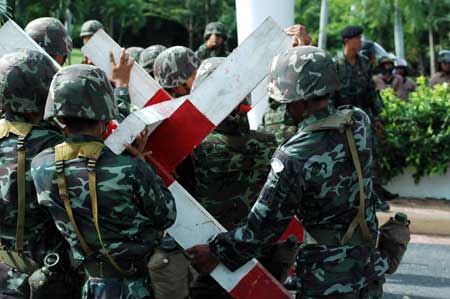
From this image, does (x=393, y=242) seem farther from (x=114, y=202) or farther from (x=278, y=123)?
(x=278, y=123)

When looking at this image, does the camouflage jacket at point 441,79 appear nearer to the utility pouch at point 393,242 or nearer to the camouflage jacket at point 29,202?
the utility pouch at point 393,242

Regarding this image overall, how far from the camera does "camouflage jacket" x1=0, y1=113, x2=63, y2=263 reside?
3555 mm

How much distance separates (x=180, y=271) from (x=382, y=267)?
38.9 inches

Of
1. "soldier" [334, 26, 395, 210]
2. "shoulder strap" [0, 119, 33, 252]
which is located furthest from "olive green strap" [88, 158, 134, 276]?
"soldier" [334, 26, 395, 210]

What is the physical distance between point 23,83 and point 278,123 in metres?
2.37

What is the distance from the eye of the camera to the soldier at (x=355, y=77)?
858 cm

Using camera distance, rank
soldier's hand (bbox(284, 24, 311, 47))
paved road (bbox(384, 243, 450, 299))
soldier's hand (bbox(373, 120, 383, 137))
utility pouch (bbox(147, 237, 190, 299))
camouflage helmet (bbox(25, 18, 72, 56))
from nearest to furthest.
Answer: utility pouch (bbox(147, 237, 190, 299)) → soldier's hand (bbox(284, 24, 311, 47)) → camouflage helmet (bbox(25, 18, 72, 56)) → paved road (bbox(384, 243, 450, 299)) → soldier's hand (bbox(373, 120, 383, 137))

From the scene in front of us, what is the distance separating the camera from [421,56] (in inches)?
1158

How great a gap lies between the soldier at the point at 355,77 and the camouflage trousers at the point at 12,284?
5405 millimetres

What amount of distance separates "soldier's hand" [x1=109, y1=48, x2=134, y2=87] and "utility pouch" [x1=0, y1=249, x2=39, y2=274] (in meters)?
1.03

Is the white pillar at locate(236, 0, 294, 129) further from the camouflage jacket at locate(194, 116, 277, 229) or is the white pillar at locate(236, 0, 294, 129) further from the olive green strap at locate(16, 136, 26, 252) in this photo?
the olive green strap at locate(16, 136, 26, 252)

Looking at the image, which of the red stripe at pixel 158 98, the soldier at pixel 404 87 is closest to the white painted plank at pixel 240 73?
the red stripe at pixel 158 98

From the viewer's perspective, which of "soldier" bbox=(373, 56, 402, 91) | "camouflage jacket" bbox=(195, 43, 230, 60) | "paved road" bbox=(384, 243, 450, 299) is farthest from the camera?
"soldier" bbox=(373, 56, 402, 91)

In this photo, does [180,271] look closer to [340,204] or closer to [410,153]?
[340,204]
